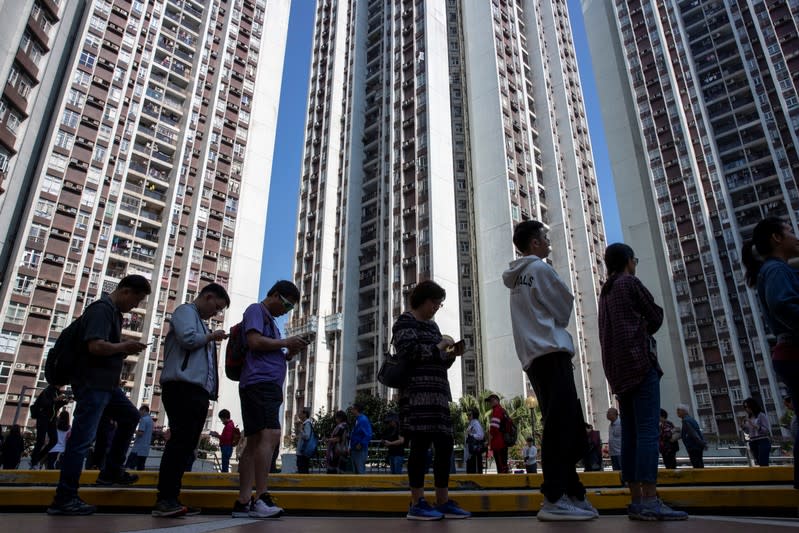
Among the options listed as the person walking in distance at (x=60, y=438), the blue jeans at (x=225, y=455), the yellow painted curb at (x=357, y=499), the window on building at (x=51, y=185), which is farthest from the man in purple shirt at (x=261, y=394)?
the window on building at (x=51, y=185)

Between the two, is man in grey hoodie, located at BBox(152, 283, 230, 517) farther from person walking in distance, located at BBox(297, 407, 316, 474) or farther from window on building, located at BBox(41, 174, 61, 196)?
window on building, located at BBox(41, 174, 61, 196)

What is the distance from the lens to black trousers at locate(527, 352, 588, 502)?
3473 millimetres

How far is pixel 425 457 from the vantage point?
397 cm

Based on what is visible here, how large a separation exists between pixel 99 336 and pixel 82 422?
0.72 metres

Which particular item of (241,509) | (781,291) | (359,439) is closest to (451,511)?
(241,509)

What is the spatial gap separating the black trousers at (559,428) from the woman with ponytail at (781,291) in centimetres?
149

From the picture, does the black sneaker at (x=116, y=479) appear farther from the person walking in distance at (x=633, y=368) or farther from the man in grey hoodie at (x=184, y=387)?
the person walking in distance at (x=633, y=368)

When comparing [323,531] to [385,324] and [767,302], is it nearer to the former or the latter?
[767,302]

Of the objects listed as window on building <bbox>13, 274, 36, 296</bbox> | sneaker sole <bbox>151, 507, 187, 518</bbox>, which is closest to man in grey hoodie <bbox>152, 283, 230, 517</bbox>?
sneaker sole <bbox>151, 507, 187, 518</bbox>

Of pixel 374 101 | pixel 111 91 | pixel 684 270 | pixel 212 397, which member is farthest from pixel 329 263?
pixel 212 397

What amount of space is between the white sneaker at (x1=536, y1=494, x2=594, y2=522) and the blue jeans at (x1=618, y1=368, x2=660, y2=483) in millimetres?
498

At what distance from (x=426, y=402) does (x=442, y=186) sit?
151 ft

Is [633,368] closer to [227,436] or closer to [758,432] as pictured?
[758,432]

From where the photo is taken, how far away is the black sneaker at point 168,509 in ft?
12.8
